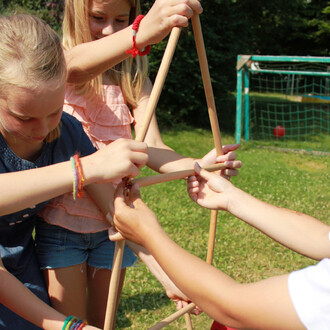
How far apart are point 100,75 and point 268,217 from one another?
98cm

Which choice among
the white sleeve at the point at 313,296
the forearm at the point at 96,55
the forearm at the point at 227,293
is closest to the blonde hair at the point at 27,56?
the forearm at the point at 96,55

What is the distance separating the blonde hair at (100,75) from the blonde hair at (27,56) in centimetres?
44

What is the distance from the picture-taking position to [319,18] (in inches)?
850

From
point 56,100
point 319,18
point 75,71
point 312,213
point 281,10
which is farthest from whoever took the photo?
point 319,18

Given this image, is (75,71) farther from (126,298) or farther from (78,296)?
(126,298)

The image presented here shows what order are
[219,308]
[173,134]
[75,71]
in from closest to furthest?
[219,308] < [75,71] < [173,134]

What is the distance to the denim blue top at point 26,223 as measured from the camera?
5.51 feet

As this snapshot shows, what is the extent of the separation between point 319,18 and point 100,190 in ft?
73.2

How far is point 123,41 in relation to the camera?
1.76 meters

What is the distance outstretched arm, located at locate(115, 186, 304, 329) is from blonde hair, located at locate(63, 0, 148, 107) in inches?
28.5

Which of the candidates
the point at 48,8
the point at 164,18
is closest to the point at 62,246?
the point at 164,18

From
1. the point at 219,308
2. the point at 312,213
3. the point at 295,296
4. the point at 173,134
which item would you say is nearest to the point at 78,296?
the point at 219,308

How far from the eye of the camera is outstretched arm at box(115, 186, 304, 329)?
1.19 m

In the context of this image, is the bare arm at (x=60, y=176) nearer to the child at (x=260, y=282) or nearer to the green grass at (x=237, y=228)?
the child at (x=260, y=282)
